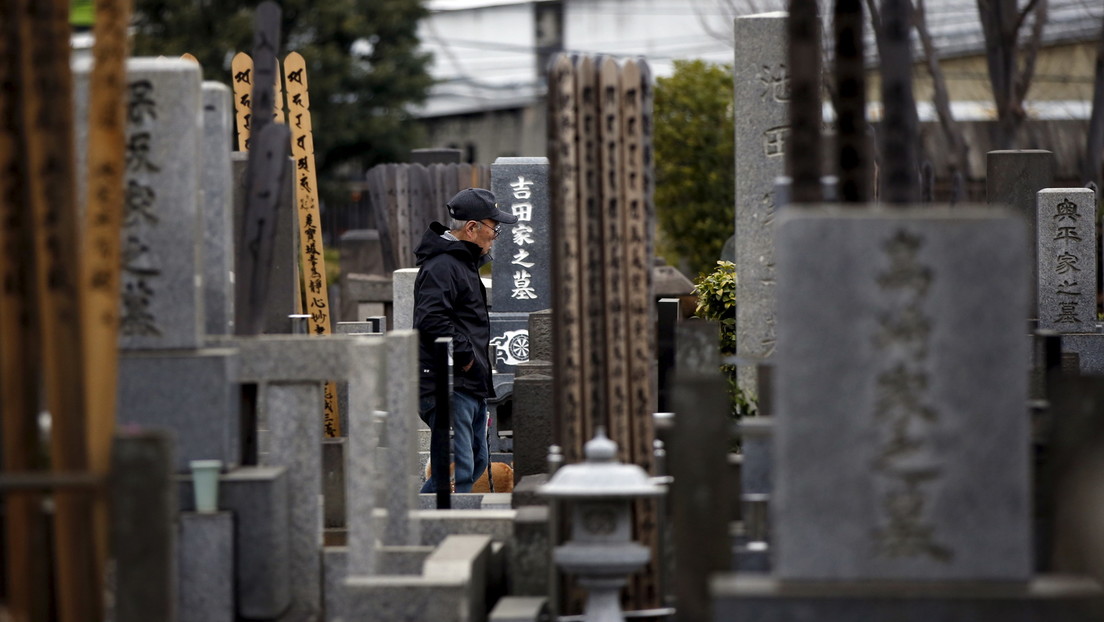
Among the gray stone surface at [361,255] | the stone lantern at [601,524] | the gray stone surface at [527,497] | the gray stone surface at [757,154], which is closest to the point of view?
the stone lantern at [601,524]

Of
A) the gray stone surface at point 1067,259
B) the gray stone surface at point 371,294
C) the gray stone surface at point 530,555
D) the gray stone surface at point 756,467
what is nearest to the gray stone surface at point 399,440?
the gray stone surface at point 530,555

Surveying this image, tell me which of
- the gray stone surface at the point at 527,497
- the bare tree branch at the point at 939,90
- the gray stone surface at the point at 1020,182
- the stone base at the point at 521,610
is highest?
the bare tree branch at the point at 939,90

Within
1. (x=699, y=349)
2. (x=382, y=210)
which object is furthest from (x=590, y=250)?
(x=382, y=210)

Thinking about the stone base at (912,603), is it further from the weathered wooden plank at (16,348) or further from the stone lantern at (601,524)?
the weathered wooden plank at (16,348)

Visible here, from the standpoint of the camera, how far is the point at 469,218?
32.7 ft

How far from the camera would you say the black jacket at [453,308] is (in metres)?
9.81

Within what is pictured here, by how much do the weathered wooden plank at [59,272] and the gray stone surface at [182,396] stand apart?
1018 mm

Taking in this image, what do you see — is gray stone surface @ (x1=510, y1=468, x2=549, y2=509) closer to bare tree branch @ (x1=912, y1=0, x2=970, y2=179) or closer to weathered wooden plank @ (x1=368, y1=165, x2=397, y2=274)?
weathered wooden plank @ (x1=368, y1=165, x2=397, y2=274)

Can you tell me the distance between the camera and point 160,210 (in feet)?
20.9

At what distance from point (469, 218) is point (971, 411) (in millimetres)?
5411

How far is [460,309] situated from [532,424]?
0.95 m

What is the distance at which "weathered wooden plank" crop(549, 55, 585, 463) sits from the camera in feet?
22.1

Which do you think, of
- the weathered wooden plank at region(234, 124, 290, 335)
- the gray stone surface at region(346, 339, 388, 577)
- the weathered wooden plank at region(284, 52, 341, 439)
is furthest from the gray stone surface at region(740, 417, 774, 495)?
the weathered wooden plank at region(284, 52, 341, 439)

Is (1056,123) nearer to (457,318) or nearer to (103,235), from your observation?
(457,318)
